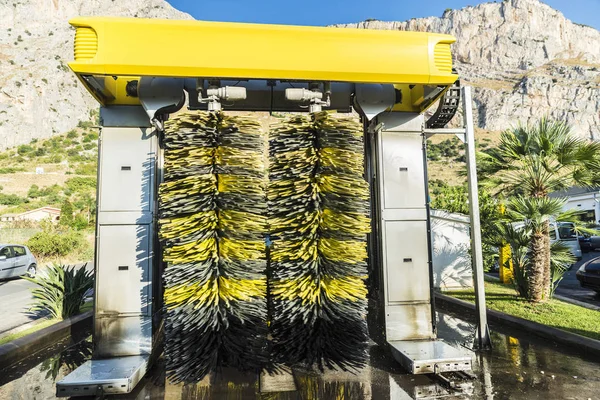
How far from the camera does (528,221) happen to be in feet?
24.0

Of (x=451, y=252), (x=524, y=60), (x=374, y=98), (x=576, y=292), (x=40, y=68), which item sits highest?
(x=524, y=60)

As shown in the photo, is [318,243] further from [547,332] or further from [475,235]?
[547,332]

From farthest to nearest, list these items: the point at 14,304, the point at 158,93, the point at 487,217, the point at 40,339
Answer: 1. the point at 487,217
2. the point at 14,304
3. the point at 40,339
4. the point at 158,93

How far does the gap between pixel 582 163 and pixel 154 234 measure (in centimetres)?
794

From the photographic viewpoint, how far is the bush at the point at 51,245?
1725 centimetres

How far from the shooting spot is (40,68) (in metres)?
77.6

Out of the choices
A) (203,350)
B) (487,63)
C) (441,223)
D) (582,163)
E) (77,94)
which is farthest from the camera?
(487,63)

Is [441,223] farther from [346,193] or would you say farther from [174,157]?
[174,157]

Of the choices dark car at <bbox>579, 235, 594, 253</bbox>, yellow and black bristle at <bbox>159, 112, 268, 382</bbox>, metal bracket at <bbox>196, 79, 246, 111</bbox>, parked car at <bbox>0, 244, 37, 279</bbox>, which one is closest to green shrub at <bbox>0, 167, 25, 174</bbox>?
parked car at <bbox>0, 244, 37, 279</bbox>

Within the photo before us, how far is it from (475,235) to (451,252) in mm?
5394

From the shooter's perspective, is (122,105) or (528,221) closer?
(122,105)

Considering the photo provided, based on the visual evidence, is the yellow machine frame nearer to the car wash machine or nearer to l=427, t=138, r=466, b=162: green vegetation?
the car wash machine

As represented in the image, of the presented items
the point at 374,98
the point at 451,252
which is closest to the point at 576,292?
the point at 451,252

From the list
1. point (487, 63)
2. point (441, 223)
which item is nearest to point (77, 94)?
point (441, 223)
